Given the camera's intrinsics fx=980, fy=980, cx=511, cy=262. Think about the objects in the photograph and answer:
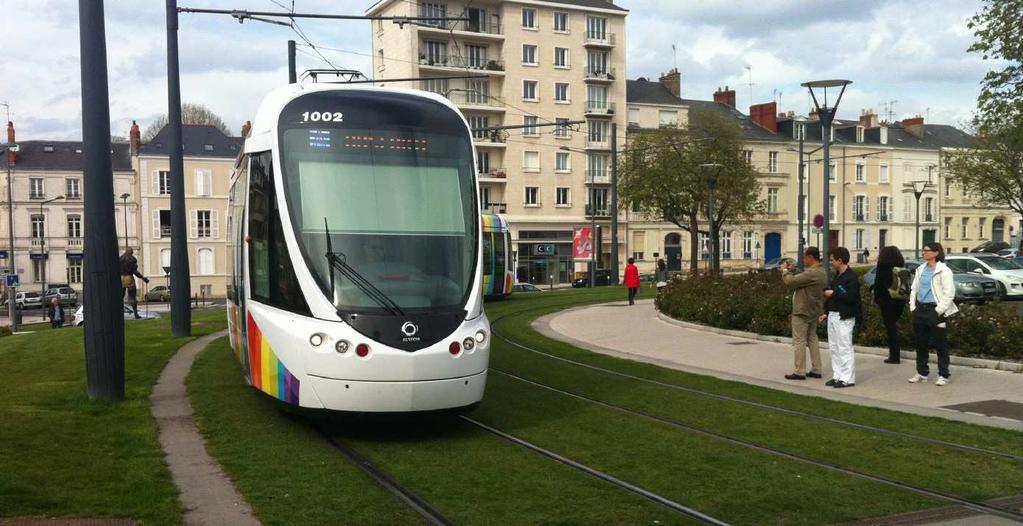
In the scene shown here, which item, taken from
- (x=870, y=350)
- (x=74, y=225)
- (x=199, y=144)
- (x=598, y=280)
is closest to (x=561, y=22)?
(x=598, y=280)

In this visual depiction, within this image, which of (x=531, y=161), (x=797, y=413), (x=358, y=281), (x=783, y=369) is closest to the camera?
(x=358, y=281)

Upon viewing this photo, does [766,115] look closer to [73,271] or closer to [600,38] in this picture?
[600,38]

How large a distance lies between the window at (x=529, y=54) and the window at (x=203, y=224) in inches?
1062

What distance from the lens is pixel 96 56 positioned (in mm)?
10570

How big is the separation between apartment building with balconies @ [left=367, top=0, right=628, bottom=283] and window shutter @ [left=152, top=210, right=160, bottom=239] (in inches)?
780

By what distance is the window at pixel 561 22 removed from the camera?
7219 centimetres

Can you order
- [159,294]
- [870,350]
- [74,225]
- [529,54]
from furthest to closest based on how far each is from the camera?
[74,225] → [529,54] → [159,294] → [870,350]

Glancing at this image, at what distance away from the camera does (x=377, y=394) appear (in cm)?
880

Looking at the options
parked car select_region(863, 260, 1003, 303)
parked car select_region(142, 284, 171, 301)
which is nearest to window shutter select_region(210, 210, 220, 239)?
parked car select_region(142, 284, 171, 301)

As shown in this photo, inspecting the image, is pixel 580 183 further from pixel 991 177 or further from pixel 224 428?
pixel 224 428

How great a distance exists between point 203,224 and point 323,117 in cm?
6989

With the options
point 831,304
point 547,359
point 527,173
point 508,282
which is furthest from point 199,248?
point 831,304

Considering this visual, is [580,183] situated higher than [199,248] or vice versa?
[580,183]

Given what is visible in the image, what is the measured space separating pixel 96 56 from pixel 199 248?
2673 inches
